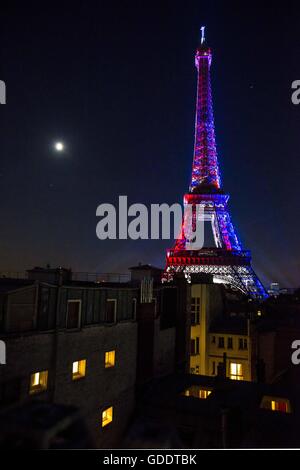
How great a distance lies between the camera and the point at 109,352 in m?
18.8

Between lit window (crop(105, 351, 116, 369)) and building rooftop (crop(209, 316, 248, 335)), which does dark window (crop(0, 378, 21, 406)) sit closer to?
lit window (crop(105, 351, 116, 369))

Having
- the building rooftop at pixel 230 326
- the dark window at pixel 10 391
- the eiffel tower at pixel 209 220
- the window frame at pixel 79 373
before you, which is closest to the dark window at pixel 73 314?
the window frame at pixel 79 373

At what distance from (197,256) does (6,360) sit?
66949mm

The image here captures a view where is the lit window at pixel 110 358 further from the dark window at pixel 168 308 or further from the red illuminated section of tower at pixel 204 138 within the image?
the red illuminated section of tower at pixel 204 138

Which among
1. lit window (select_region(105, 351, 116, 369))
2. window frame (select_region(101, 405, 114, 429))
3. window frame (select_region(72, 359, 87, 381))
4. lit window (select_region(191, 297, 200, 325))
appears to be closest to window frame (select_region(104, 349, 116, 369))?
lit window (select_region(105, 351, 116, 369))

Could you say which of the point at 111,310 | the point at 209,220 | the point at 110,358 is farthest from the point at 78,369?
the point at 209,220

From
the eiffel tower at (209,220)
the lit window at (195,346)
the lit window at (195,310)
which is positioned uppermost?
the eiffel tower at (209,220)

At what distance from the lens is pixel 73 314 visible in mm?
16531

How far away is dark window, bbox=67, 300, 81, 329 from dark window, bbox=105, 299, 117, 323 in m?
2.51

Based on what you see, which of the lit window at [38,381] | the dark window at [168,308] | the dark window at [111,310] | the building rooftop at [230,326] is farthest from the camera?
the building rooftop at [230,326]

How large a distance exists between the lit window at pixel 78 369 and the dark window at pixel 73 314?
184cm

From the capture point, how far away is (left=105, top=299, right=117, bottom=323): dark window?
18.9 meters

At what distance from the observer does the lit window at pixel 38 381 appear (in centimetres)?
1400
